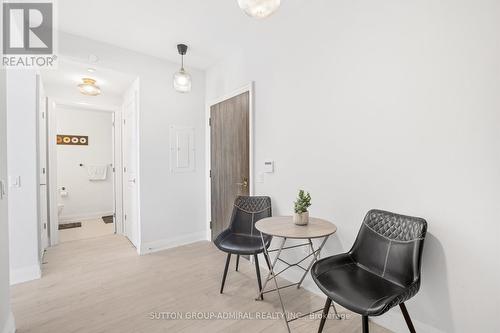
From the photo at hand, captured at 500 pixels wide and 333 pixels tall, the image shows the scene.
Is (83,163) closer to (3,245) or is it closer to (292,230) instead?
(3,245)

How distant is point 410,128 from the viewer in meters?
1.62

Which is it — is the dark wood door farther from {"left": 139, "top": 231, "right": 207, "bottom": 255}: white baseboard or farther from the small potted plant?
the small potted plant

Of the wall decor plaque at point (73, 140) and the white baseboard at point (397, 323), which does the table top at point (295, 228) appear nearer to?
the white baseboard at point (397, 323)

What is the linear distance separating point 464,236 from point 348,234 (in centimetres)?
75

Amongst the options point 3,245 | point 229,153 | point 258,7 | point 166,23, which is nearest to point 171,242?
point 229,153

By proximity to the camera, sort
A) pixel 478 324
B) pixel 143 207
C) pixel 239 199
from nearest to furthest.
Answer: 1. pixel 478 324
2. pixel 239 199
3. pixel 143 207

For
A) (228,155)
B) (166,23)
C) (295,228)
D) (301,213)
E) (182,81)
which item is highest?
(166,23)

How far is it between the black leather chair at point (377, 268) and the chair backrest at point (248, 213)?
3.43 ft

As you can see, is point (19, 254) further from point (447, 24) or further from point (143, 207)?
point (447, 24)

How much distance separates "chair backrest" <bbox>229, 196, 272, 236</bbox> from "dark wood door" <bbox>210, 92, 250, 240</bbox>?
0.30 m

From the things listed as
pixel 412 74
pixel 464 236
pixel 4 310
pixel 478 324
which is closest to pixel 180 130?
pixel 4 310

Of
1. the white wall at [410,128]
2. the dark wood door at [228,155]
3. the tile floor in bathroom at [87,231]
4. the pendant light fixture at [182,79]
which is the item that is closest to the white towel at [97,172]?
the tile floor in bathroom at [87,231]

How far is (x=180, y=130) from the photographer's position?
11.8 ft

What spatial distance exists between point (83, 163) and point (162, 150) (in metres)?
3.22
